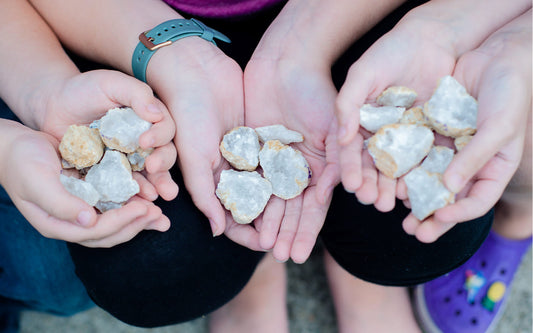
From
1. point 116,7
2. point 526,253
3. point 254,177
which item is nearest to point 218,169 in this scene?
point 254,177

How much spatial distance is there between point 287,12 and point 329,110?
1.12 ft

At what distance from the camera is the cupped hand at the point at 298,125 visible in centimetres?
99

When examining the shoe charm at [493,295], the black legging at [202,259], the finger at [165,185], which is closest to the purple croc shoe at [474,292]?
the shoe charm at [493,295]

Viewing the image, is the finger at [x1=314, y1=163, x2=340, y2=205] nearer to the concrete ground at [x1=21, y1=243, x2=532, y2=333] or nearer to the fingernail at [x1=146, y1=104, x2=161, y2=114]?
the fingernail at [x1=146, y1=104, x2=161, y2=114]

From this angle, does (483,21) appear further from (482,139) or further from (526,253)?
(526,253)

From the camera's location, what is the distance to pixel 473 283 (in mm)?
1441

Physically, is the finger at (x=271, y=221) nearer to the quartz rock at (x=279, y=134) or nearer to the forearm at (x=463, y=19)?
the quartz rock at (x=279, y=134)

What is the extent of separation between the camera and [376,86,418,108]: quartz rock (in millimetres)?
991

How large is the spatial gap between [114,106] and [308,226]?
0.50m

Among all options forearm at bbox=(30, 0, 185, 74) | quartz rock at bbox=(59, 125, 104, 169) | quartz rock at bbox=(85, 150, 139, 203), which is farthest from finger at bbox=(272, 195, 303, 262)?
forearm at bbox=(30, 0, 185, 74)

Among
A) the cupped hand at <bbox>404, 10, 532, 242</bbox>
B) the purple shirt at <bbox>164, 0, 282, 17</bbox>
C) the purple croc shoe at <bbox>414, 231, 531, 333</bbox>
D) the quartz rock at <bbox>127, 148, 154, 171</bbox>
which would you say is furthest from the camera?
the purple croc shoe at <bbox>414, 231, 531, 333</bbox>

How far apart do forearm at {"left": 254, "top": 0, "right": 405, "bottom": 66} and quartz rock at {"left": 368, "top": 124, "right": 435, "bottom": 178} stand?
0.32m

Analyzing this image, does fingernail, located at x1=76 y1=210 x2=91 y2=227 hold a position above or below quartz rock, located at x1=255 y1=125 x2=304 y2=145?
above

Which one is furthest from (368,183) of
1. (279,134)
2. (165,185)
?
(165,185)
